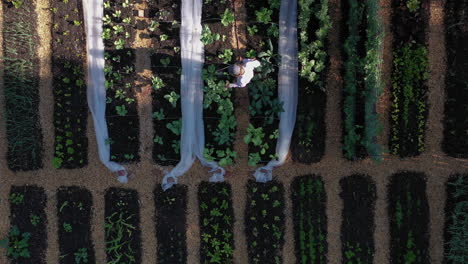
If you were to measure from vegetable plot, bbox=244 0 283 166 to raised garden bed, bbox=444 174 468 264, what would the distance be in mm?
2860

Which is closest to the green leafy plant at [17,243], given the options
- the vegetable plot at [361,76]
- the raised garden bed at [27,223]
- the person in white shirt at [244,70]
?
the raised garden bed at [27,223]

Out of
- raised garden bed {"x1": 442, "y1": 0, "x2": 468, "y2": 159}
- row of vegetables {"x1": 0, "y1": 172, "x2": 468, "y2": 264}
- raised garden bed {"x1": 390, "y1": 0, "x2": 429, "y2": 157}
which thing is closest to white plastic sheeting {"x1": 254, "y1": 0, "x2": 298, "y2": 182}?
row of vegetables {"x1": 0, "y1": 172, "x2": 468, "y2": 264}

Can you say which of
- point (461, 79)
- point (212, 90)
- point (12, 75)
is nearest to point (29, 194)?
point (12, 75)

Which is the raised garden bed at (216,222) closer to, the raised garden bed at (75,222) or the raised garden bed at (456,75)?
the raised garden bed at (75,222)

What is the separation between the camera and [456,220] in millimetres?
5922

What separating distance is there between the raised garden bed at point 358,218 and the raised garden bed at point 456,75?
59.1 inches

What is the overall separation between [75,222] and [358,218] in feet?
15.1

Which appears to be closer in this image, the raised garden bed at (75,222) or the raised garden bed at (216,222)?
the raised garden bed at (216,222)

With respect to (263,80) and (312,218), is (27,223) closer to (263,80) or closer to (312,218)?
(263,80)

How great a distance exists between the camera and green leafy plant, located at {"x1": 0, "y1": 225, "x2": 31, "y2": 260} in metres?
6.24

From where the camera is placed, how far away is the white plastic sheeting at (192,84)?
6023mm

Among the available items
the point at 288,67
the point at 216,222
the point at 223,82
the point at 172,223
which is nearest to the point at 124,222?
the point at 172,223

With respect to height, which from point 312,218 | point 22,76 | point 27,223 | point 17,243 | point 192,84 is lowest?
point 17,243

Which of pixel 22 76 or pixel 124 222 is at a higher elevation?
pixel 22 76
